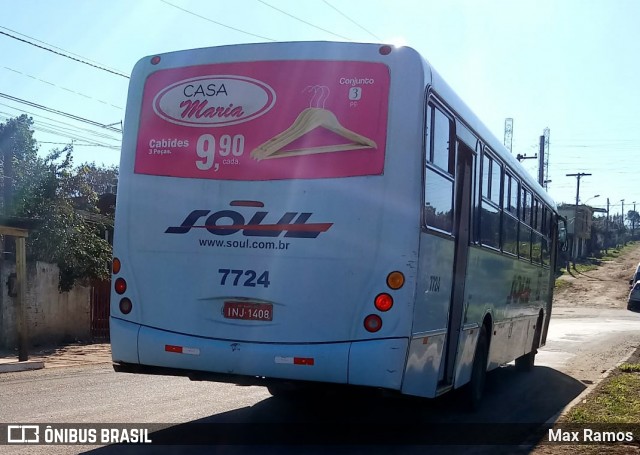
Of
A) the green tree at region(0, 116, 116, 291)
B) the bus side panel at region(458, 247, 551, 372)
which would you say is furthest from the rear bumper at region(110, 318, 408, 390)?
the green tree at region(0, 116, 116, 291)

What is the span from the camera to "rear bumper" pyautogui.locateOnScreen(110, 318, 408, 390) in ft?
21.0

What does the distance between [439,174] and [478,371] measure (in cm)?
348

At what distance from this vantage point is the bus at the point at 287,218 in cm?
655

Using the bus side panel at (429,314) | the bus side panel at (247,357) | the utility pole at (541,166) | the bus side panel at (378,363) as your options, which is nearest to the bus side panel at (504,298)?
the bus side panel at (429,314)

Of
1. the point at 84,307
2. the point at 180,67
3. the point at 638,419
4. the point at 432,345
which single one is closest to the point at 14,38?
the point at 84,307

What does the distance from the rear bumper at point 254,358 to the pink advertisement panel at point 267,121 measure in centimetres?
149

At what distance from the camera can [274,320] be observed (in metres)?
6.70

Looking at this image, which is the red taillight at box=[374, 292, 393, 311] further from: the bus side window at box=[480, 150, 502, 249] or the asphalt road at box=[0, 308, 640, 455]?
the bus side window at box=[480, 150, 502, 249]

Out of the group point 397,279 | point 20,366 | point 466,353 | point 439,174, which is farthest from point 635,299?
point 397,279

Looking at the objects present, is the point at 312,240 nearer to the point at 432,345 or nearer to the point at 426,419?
the point at 432,345

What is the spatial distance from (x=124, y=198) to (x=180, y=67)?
1376 millimetres

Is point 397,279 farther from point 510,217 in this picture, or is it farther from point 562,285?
point 562,285

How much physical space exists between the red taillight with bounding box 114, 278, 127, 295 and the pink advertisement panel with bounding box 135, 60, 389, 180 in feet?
3.49

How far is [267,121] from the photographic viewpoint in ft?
22.8
